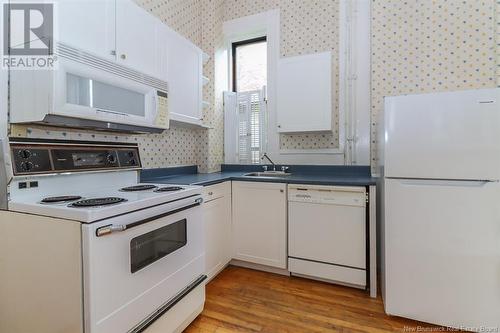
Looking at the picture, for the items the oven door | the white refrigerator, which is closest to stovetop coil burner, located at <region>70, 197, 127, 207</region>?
the oven door

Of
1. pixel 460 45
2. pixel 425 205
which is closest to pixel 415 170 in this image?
pixel 425 205

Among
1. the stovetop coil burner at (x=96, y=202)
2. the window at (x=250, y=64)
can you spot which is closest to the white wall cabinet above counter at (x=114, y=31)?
the stovetop coil burner at (x=96, y=202)

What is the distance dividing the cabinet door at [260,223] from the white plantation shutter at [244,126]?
2.44ft

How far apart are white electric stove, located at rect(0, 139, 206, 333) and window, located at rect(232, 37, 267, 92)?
1912 mm

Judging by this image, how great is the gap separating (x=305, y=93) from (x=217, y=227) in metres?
1.48

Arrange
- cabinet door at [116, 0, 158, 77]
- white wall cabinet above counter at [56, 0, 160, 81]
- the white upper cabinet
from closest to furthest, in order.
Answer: white wall cabinet above counter at [56, 0, 160, 81], cabinet door at [116, 0, 158, 77], the white upper cabinet

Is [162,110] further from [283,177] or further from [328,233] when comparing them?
[328,233]

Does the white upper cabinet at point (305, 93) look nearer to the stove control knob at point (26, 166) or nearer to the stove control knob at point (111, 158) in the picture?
the stove control knob at point (111, 158)

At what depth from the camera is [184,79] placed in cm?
219

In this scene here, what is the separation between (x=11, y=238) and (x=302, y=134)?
2.35 m

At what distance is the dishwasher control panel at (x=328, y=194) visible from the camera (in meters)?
1.96

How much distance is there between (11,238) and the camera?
1.18m

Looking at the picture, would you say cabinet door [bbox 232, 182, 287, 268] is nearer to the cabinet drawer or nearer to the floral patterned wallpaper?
the cabinet drawer

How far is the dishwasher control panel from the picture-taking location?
196cm
